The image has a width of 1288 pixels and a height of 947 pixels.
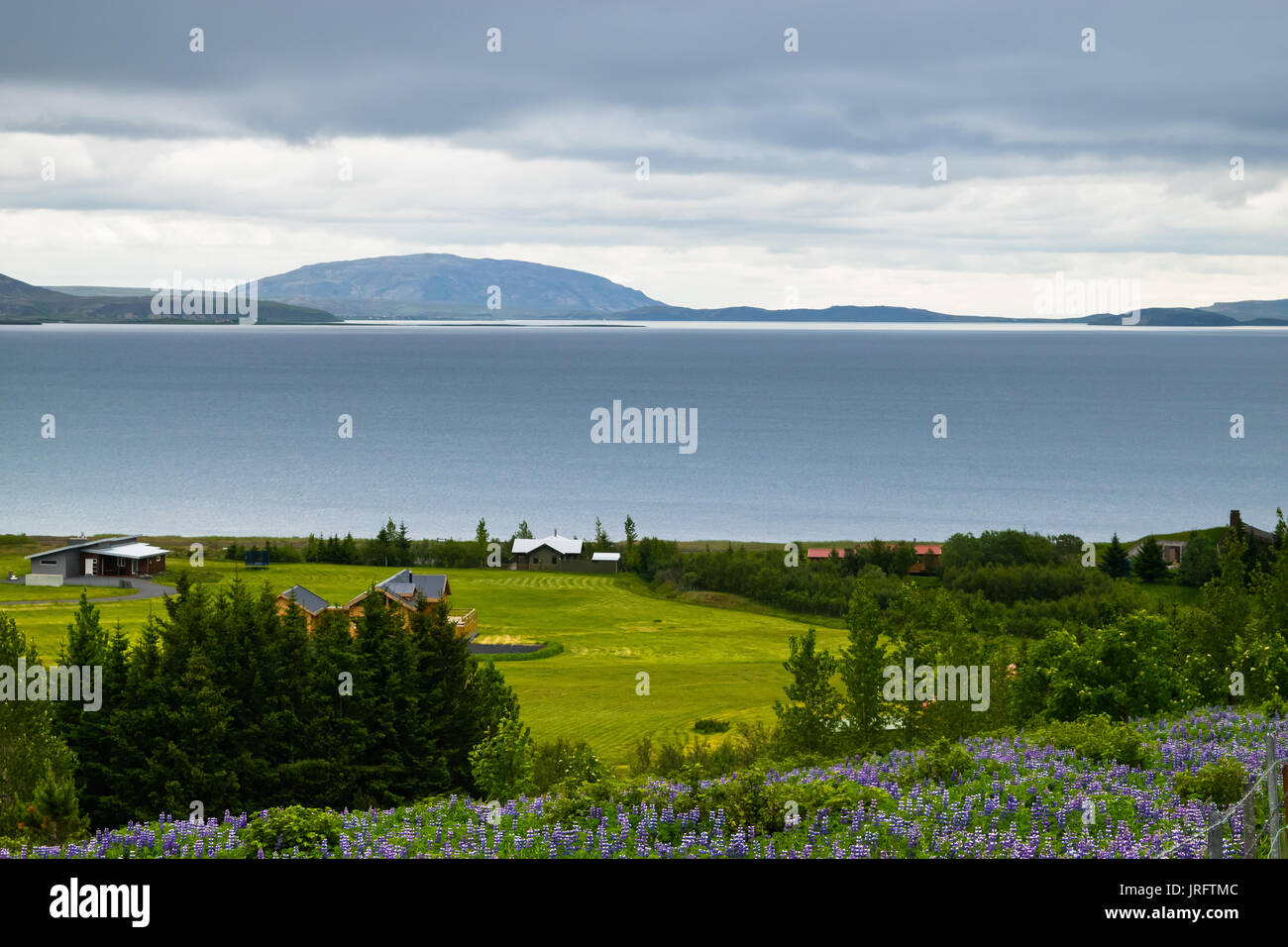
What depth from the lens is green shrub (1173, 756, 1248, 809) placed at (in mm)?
13422

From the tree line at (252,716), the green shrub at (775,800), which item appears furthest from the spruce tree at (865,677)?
the green shrub at (775,800)

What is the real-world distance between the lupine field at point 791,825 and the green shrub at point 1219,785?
0.18 meters

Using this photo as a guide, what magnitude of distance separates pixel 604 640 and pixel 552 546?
32.8 meters

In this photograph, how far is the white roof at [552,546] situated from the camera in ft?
332

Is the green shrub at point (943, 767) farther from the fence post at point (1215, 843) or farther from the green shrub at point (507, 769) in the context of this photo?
the green shrub at point (507, 769)

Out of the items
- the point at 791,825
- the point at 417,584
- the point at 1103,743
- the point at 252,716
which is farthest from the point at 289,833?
the point at 417,584

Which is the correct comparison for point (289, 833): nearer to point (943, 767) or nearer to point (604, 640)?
point (943, 767)

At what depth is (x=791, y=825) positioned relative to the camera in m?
12.1

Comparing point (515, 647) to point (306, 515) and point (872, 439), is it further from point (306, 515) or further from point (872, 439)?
point (872, 439)

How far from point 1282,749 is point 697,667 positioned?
46176mm
